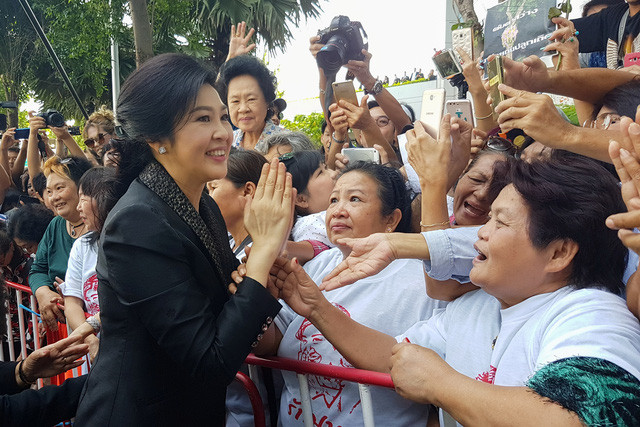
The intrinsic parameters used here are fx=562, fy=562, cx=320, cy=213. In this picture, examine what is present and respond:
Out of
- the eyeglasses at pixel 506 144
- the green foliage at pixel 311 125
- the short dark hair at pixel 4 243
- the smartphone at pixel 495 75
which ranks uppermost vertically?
the smartphone at pixel 495 75

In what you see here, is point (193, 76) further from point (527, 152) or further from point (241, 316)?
point (527, 152)

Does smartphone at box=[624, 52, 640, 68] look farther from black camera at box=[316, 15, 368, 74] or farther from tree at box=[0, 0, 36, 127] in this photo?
tree at box=[0, 0, 36, 127]

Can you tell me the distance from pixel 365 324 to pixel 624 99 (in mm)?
1354

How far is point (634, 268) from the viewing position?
161 centimetres

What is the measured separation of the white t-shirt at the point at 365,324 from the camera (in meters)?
1.90

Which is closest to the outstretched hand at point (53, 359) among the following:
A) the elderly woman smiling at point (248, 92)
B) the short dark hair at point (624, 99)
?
the elderly woman smiling at point (248, 92)

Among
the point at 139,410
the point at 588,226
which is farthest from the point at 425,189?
the point at 139,410

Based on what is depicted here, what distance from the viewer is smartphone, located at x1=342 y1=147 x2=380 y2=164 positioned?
9.85 feet

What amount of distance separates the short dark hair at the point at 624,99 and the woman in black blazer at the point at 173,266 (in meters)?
1.37

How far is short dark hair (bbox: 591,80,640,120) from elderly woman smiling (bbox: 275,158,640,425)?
0.68m

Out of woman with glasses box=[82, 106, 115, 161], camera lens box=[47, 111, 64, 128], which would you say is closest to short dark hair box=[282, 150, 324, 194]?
woman with glasses box=[82, 106, 115, 161]

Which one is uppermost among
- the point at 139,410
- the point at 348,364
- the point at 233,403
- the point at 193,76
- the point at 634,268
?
the point at 193,76

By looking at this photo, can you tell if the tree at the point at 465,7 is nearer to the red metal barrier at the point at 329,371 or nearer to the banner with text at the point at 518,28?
the banner with text at the point at 518,28

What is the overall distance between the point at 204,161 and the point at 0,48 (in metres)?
15.9
